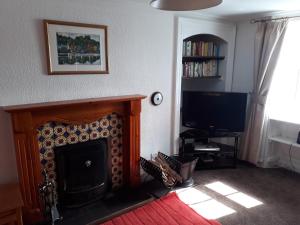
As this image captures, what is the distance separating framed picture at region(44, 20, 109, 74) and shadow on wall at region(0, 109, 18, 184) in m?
0.57

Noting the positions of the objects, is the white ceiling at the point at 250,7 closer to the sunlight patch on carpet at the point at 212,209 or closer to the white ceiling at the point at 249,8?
the white ceiling at the point at 249,8

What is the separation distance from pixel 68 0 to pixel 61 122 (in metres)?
1.12

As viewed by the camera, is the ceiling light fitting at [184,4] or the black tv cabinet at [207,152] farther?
the black tv cabinet at [207,152]

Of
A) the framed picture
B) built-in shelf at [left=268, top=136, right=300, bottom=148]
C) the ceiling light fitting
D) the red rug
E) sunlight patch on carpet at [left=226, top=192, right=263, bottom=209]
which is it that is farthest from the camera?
built-in shelf at [left=268, top=136, right=300, bottom=148]

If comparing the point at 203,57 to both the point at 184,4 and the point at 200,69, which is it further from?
the point at 184,4

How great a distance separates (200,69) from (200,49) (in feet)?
0.96

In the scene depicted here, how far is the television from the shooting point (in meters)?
3.14

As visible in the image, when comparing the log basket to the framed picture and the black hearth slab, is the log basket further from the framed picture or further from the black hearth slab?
the framed picture

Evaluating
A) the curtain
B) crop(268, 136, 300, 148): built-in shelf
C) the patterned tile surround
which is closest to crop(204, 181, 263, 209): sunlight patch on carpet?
the curtain

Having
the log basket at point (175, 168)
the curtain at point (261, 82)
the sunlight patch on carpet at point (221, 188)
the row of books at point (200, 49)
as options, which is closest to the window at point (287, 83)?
the curtain at point (261, 82)

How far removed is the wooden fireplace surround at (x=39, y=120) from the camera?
6.32 feet

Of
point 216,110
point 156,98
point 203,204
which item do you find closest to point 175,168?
point 203,204

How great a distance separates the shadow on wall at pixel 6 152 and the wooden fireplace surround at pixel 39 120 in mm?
111

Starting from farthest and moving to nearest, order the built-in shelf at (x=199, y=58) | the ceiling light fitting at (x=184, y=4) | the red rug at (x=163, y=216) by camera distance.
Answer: the built-in shelf at (x=199, y=58)
the red rug at (x=163, y=216)
the ceiling light fitting at (x=184, y=4)
